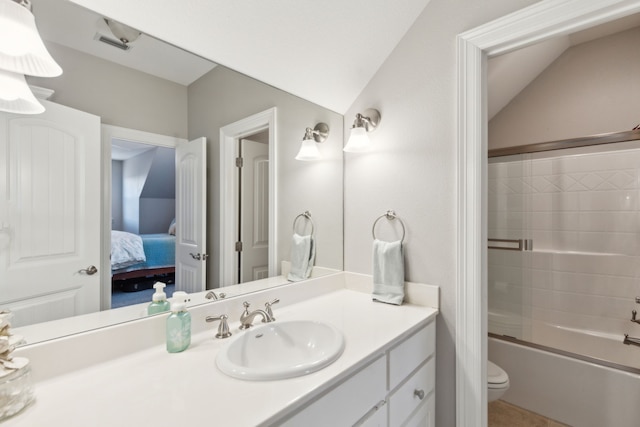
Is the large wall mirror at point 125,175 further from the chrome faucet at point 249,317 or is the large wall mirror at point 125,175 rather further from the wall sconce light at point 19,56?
the chrome faucet at point 249,317

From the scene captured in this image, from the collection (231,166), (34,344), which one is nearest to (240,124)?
(231,166)

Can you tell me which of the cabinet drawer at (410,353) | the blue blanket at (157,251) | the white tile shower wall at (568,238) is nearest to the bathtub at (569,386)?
the white tile shower wall at (568,238)

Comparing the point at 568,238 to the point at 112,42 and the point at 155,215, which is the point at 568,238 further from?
the point at 112,42

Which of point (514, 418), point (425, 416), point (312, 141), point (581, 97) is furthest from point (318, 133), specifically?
point (514, 418)

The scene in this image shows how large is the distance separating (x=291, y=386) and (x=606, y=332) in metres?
2.58

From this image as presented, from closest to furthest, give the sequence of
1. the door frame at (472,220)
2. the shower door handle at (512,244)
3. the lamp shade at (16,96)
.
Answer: the lamp shade at (16,96) < the door frame at (472,220) < the shower door handle at (512,244)

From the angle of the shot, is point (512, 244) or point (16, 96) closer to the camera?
point (16, 96)

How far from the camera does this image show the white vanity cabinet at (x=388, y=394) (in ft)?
2.53

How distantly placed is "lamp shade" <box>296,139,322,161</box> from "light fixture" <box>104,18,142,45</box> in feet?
2.76

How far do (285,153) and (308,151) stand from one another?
14cm

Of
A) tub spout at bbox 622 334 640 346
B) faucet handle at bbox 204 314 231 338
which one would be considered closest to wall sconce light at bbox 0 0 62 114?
faucet handle at bbox 204 314 231 338

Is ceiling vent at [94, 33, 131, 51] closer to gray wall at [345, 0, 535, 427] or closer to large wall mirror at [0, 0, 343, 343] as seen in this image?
large wall mirror at [0, 0, 343, 343]

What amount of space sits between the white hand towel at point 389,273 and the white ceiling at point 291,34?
86cm

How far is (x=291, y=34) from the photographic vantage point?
1.29 meters
